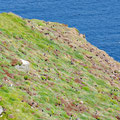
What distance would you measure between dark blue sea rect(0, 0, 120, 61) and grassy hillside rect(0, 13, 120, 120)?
52.7 m

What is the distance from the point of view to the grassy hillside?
26.9 meters

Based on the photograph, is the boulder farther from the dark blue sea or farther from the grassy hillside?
the dark blue sea

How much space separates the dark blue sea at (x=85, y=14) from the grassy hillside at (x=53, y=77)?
52675mm

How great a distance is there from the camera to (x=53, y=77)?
35938mm

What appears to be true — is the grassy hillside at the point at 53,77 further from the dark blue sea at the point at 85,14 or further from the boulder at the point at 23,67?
the dark blue sea at the point at 85,14

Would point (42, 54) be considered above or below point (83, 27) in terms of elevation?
below

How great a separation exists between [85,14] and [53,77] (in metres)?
118

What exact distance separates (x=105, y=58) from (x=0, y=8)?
111103 mm

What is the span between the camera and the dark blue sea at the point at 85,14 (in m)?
117

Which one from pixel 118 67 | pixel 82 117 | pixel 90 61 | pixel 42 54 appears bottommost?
pixel 82 117

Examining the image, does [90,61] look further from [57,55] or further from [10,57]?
[10,57]

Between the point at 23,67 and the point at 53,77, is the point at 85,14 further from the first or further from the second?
the point at 23,67

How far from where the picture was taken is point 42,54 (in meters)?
42.0

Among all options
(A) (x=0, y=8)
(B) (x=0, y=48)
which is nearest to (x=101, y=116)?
(B) (x=0, y=48)
